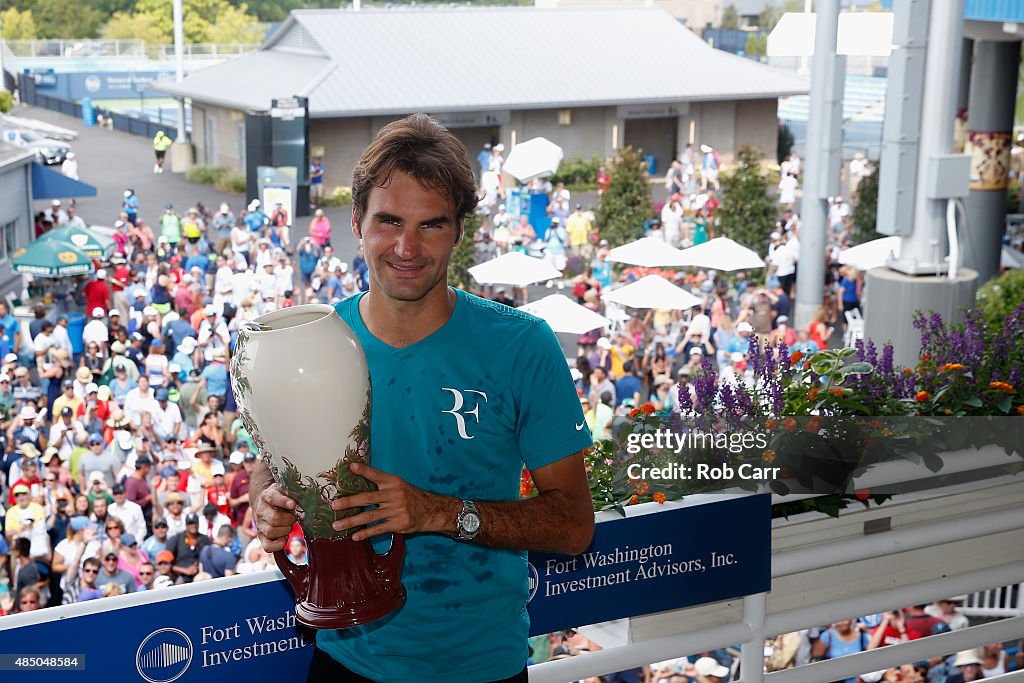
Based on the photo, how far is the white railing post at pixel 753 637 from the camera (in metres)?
3.32

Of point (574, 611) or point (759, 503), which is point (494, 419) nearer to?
point (574, 611)

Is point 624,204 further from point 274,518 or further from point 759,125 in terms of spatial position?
point 274,518

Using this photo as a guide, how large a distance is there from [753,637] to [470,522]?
147 cm

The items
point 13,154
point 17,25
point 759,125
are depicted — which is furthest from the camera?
point 17,25

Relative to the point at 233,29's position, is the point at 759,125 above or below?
below

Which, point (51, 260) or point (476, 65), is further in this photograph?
point (476, 65)

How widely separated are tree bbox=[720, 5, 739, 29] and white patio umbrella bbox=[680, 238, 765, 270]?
2898 inches

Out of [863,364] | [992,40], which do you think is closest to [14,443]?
[863,364]

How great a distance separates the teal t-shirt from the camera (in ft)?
7.32

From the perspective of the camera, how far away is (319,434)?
2035mm

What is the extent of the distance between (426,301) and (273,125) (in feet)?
96.8

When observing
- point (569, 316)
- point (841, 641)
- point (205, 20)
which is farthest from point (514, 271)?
point (205, 20)

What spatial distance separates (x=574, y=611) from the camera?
3064 millimetres

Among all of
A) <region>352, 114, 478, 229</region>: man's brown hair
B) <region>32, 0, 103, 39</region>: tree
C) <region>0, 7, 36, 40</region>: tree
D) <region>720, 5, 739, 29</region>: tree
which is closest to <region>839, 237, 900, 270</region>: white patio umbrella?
<region>352, 114, 478, 229</region>: man's brown hair
